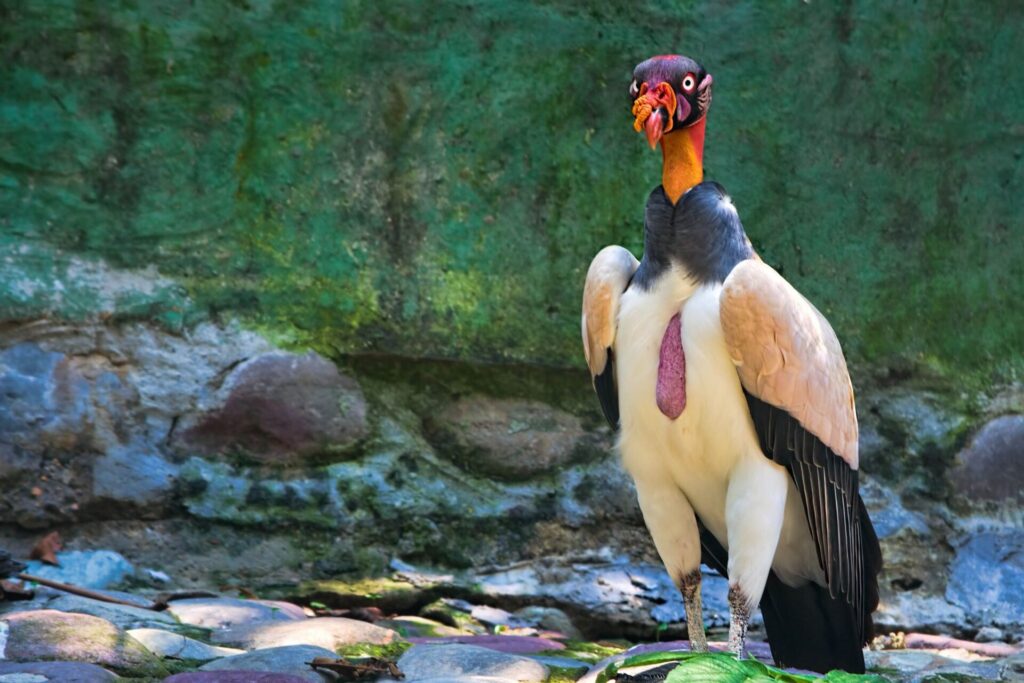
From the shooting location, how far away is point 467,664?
10.5 feet

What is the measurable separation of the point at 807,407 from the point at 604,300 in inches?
21.3

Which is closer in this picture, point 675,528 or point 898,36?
point 675,528

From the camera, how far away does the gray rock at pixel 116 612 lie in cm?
358

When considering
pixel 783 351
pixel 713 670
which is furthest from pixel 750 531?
pixel 713 670

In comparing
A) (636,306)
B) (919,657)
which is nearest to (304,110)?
(636,306)

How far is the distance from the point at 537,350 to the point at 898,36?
162 cm

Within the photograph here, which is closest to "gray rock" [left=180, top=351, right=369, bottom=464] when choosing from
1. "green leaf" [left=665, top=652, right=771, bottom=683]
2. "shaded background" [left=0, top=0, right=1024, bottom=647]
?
"shaded background" [left=0, top=0, right=1024, bottom=647]

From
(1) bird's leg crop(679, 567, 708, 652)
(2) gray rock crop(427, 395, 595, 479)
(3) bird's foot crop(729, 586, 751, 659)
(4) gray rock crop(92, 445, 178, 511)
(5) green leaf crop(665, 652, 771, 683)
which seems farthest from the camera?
(2) gray rock crop(427, 395, 595, 479)

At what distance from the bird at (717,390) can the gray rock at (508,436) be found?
3.77 feet

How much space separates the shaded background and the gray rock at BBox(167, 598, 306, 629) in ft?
1.14

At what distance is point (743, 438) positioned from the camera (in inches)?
128

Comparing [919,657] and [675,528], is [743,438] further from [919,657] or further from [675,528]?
[919,657]

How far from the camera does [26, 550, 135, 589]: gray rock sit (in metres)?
4.14

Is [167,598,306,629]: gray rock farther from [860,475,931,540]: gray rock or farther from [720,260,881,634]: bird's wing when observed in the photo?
[860,475,931,540]: gray rock
